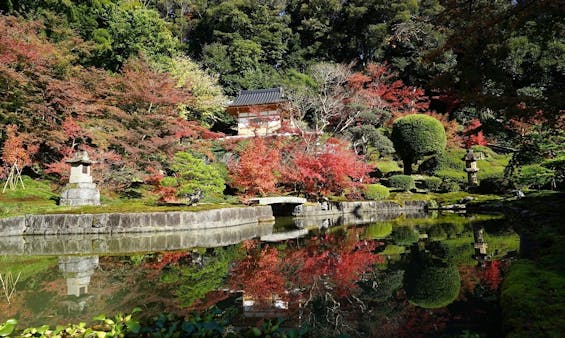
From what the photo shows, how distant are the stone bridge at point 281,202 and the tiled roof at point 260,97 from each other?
11.2m

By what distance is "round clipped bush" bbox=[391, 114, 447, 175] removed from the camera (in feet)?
74.0

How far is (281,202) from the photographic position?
16.8m

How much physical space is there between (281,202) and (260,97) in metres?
13.7

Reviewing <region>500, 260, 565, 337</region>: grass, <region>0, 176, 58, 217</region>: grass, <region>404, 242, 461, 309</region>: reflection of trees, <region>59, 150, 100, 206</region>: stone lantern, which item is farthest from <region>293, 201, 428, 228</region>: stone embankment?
<region>500, 260, 565, 337</region>: grass

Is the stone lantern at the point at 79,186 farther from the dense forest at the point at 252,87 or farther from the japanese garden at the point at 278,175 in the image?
the dense forest at the point at 252,87

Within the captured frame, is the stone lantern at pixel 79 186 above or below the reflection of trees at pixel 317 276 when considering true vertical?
above

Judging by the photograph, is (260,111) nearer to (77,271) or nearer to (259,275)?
(77,271)

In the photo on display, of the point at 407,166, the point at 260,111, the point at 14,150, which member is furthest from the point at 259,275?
the point at 260,111

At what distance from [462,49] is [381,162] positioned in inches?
757

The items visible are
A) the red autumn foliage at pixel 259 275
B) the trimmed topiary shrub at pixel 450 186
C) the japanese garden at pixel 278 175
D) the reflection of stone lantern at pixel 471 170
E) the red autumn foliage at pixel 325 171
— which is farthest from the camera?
the trimmed topiary shrub at pixel 450 186

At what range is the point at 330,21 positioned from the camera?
38375mm

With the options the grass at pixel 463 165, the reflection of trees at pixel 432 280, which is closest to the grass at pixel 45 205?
the reflection of trees at pixel 432 280

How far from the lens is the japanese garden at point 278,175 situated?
4.55m

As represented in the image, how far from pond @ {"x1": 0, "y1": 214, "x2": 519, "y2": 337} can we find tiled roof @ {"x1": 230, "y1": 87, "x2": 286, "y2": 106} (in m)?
18.6
